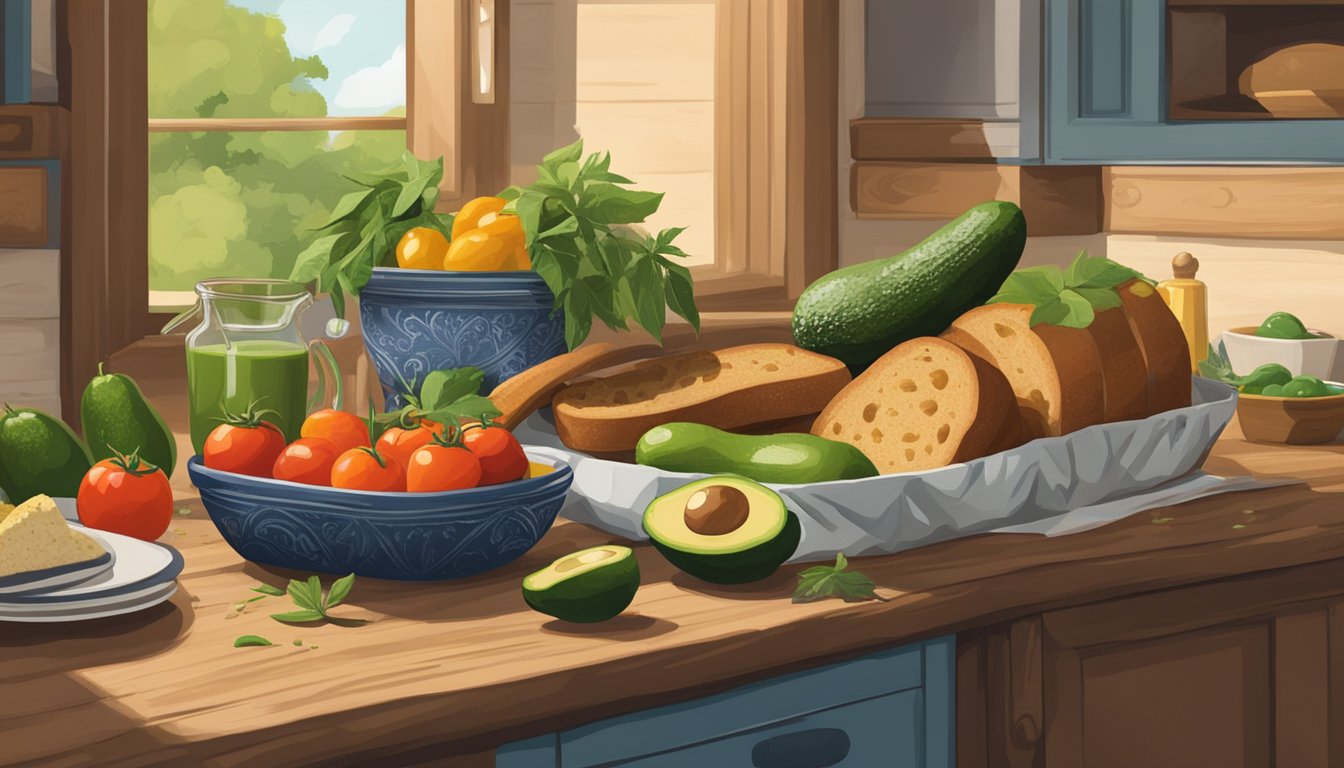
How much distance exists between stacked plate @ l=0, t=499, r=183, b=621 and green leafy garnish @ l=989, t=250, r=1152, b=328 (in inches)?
36.1

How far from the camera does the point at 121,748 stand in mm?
947

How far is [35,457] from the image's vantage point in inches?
56.2

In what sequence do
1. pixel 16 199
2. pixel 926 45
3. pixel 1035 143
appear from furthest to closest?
1. pixel 926 45
2. pixel 1035 143
3. pixel 16 199

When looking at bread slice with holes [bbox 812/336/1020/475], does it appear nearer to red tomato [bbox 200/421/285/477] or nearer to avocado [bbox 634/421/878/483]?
avocado [bbox 634/421/878/483]

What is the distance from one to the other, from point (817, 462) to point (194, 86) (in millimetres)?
1444

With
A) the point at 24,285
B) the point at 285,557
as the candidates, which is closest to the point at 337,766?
the point at 285,557

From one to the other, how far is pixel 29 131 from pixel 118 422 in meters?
0.82

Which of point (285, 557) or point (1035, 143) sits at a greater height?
point (1035, 143)

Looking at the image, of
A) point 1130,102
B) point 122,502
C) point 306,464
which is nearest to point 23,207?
point 122,502

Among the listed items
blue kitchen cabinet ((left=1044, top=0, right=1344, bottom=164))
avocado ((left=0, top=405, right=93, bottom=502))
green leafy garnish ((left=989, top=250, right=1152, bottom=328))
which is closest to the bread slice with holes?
green leafy garnish ((left=989, top=250, right=1152, bottom=328))

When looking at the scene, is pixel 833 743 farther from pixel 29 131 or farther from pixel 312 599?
pixel 29 131

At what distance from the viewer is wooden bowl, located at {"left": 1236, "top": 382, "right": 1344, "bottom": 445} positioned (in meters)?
1.95

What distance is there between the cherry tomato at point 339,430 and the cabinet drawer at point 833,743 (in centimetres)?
38

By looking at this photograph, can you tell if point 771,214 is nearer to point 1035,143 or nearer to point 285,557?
point 1035,143
